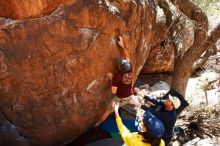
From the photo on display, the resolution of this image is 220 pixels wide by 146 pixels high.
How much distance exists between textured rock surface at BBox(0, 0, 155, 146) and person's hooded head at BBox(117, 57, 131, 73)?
0.45 ft

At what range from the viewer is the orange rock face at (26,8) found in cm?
505

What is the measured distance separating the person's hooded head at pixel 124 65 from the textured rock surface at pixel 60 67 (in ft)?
0.45

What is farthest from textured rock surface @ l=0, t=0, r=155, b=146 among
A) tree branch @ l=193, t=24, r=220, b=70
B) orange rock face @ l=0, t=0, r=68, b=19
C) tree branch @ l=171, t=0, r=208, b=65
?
tree branch @ l=193, t=24, r=220, b=70

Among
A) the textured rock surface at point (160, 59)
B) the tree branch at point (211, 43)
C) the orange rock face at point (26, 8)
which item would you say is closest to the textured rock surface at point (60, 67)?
the orange rock face at point (26, 8)

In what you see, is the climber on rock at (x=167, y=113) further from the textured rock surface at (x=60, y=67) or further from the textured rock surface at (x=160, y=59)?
the textured rock surface at (x=160, y=59)

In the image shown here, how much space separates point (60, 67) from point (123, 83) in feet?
3.75

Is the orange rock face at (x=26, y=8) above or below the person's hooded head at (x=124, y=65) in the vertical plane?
above

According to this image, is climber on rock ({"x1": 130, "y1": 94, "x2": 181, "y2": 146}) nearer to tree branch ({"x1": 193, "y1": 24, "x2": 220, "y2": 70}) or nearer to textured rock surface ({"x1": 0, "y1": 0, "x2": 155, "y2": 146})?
A: textured rock surface ({"x1": 0, "y1": 0, "x2": 155, "y2": 146})

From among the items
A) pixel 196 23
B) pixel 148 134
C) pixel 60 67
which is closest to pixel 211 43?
pixel 196 23

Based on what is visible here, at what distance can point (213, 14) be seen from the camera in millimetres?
8273

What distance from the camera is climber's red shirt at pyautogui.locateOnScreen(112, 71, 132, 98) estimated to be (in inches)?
239

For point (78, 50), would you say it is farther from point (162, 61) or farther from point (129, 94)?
point (162, 61)

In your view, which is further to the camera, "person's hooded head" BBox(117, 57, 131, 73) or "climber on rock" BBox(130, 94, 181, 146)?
"person's hooded head" BBox(117, 57, 131, 73)

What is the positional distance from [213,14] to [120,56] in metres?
3.19
